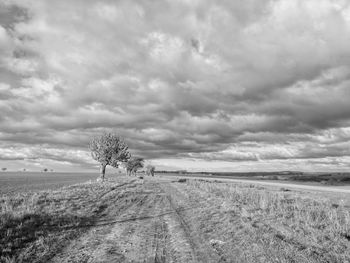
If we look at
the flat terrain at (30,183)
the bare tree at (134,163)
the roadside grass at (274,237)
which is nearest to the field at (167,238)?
the roadside grass at (274,237)

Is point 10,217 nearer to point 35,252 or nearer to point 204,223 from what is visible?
point 35,252

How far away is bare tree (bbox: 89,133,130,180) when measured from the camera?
58094 mm

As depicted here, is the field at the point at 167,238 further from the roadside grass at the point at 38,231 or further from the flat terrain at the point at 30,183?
the flat terrain at the point at 30,183

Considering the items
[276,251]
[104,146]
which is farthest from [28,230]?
[104,146]

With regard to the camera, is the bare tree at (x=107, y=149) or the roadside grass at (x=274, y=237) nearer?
the roadside grass at (x=274, y=237)

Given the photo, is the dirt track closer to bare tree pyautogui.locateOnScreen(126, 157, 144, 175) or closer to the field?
the field

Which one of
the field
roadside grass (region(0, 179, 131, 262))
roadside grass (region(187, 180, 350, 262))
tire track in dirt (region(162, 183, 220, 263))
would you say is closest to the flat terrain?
roadside grass (region(0, 179, 131, 262))

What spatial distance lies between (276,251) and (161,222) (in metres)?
6.99

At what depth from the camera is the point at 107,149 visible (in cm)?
5791

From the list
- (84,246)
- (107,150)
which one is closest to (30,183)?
(107,150)

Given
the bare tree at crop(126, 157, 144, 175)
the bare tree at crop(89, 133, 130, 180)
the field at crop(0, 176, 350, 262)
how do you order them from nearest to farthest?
→ 1. the field at crop(0, 176, 350, 262)
2. the bare tree at crop(89, 133, 130, 180)
3. the bare tree at crop(126, 157, 144, 175)

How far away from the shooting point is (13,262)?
25.7 feet

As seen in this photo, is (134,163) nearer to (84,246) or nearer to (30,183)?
(30,183)

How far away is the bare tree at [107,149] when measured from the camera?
191 feet
